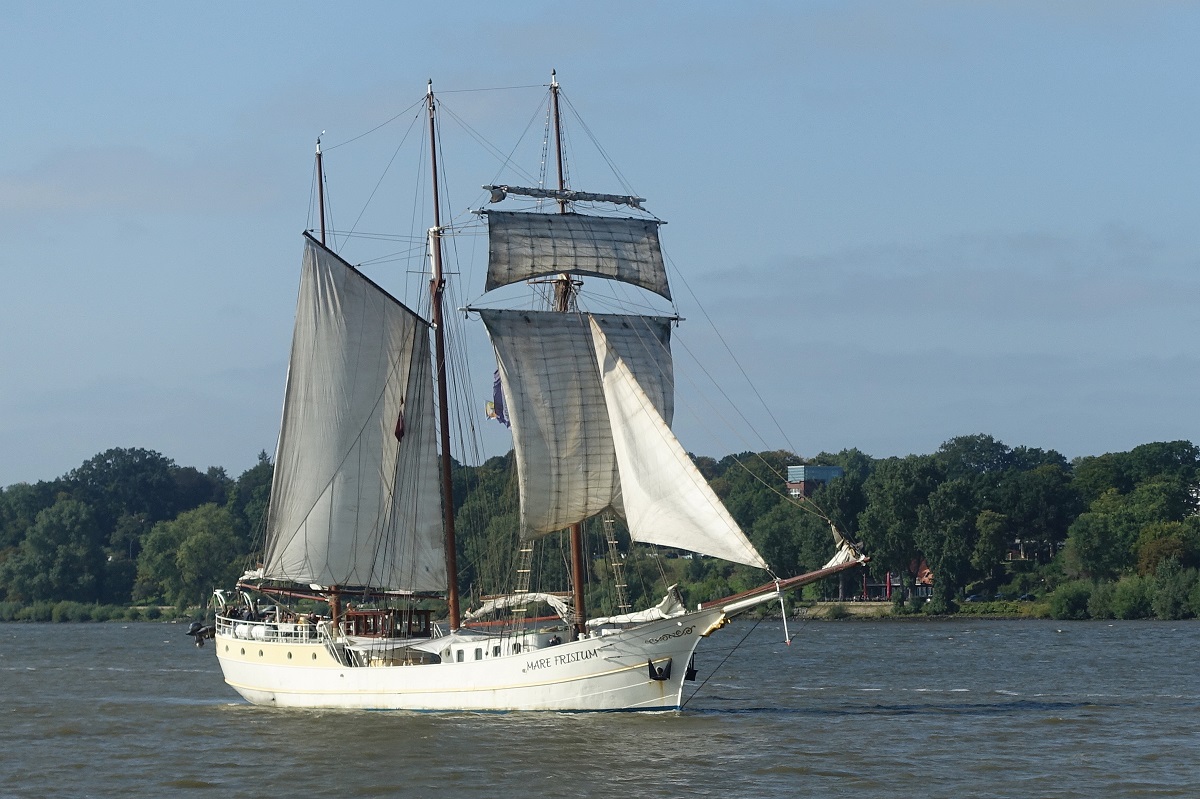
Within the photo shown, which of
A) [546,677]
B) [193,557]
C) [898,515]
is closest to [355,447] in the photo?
[546,677]

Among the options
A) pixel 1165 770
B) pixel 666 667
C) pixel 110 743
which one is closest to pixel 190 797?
pixel 110 743

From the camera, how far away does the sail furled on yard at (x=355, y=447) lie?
65.3 m

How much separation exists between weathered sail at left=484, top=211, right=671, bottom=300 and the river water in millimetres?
15171

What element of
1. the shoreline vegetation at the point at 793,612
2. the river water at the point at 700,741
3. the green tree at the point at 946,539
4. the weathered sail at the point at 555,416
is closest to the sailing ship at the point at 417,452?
the weathered sail at the point at 555,416

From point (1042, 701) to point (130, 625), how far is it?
131 meters

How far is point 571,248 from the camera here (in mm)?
64938

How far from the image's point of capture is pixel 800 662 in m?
89.8

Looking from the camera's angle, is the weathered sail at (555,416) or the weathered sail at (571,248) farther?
the weathered sail at (571,248)

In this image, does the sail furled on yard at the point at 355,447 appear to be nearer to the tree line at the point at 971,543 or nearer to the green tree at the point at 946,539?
the tree line at the point at 971,543

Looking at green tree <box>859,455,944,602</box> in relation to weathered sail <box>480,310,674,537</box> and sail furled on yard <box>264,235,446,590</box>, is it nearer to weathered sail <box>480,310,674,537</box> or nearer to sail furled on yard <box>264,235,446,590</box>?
sail furled on yard <box>264,235,446,590</box>

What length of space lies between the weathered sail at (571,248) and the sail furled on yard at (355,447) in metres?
5.01

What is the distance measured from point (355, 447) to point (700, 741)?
2067cm

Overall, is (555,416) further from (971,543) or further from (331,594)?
(971,543)

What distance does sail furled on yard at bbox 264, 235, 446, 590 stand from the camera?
65312 millimetres
